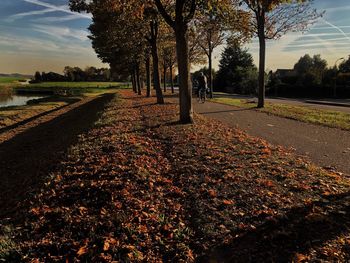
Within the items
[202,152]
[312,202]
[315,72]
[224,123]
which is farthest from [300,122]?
[315,72]

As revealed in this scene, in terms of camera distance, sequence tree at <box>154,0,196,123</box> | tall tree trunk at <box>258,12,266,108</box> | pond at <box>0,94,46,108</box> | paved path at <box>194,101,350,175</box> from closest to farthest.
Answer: paved path at <box>194,101,350,175</box> < tree at <box>154,0,196,123</box> < tall tree trunk at <box>258,12,266,108</box> < pond at <box>0,94,46,108</box>

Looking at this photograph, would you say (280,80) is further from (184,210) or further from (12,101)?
(184,210)

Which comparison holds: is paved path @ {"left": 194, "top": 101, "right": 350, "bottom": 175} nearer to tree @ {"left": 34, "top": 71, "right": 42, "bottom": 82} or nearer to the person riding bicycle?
the person riding bicycle

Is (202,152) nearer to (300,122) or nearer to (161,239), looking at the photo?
(161,239)

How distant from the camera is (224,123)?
13047 millimetres

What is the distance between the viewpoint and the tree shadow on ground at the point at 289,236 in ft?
12.1

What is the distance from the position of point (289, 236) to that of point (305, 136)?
697 cm

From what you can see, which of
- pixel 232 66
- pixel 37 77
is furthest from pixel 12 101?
pixel 37 77

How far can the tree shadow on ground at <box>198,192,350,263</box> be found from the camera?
3699 mm

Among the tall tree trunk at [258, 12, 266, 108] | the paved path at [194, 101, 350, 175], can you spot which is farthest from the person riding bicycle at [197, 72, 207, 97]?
the paved path at [194, 101, 350, 175]

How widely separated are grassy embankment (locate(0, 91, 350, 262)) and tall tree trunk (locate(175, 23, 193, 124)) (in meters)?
4.08

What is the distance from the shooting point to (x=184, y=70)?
11.6 metres

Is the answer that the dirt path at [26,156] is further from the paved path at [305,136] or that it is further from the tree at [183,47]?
the paved path at [305,136]

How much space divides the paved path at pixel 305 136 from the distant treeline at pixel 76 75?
127 metres
